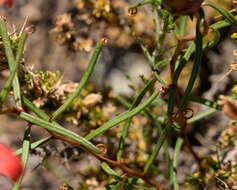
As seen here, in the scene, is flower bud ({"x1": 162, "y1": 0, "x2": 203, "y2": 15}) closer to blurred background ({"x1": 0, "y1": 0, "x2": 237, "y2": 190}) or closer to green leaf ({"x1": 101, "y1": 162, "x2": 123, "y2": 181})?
green leaf ({"x1": 101, "y1": 162, "x2": 123, "y2": 181})

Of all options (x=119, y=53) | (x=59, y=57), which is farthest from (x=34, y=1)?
(x=119, y=53)

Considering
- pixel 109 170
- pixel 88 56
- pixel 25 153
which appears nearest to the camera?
pixel 25 153

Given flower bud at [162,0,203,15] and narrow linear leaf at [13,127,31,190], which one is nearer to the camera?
flower bud at [162,0,203,15]

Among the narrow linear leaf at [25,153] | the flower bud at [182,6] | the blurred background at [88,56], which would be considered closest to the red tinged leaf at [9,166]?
the narrow linear leaf at [25,153]

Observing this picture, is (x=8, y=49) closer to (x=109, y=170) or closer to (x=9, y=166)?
(x=9, y=166)

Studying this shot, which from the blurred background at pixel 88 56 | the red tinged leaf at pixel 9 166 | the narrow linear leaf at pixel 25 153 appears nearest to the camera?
the red tinged leaf at pixel 9 166

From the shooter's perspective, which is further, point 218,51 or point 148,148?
point 218,51

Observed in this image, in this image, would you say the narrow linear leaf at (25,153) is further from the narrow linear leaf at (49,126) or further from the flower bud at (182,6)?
the flower bud at (182,6)

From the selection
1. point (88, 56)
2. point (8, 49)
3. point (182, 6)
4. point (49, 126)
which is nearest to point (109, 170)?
point (49, 126)

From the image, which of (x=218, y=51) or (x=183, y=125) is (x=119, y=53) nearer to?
(x=218, y=51)

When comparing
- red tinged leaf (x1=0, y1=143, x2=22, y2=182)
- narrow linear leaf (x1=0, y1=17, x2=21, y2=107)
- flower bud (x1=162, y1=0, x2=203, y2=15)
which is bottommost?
red tinged leaf (x1=0, y1=143, x2=22, y2=182)

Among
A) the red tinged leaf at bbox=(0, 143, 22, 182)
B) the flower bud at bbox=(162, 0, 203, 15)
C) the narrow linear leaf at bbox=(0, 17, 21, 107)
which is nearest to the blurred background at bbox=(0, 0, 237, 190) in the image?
the narrow linear leaf at bbox=(0, 17, 21, 107)
